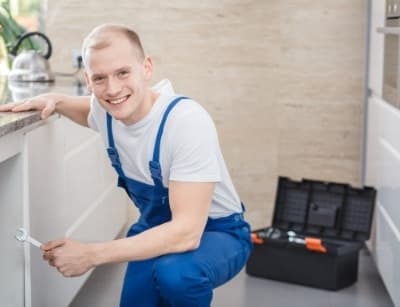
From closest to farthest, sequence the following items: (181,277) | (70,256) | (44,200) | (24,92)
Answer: (70,256), (181,277), (44,200), (24,92)

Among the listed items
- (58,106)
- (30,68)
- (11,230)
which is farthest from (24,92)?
(11,230)

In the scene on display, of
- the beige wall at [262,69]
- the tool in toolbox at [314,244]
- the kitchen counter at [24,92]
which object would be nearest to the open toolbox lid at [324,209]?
the tool in toolbox at [314,244]

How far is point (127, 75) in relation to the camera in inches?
80.3

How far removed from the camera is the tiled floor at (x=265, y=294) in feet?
10.5

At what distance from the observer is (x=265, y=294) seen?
3.32 meters

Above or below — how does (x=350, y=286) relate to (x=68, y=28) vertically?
below

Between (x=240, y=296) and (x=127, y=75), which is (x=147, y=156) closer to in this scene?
(x=127, y=75)

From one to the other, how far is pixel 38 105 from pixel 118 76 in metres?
0.45

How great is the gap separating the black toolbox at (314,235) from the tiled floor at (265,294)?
5cm

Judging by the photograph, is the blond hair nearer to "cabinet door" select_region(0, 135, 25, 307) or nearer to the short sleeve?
the short sleeve

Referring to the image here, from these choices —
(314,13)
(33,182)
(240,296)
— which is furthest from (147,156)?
(314,13)

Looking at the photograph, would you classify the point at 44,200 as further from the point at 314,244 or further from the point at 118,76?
the point at 314,244

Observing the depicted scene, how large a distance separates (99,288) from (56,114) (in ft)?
3.19

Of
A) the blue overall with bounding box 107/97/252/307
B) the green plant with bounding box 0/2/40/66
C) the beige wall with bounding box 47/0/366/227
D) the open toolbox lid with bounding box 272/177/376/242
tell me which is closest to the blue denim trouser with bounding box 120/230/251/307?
the blue overall with bounding box 107/97/252/307
